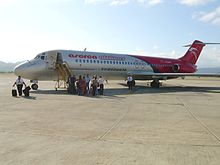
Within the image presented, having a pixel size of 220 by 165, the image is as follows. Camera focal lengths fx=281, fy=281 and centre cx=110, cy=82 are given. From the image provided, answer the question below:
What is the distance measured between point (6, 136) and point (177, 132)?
189 inches

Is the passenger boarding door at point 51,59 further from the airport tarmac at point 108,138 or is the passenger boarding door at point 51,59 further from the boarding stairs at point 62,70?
the airport tarmac at point 108,138

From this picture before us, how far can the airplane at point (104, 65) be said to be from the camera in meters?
23.2

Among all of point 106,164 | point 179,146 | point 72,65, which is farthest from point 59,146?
point 72,65

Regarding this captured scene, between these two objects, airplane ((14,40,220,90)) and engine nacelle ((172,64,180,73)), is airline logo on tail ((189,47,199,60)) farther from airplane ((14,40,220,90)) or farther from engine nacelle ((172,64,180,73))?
engine nacelle ((172,64,180,73))

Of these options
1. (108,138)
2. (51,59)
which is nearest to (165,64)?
(51,59)

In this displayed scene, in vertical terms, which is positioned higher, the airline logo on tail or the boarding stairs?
the airline logo on tail

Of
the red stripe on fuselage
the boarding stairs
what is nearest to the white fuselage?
the boarding stairs

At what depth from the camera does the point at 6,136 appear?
24.2 ft

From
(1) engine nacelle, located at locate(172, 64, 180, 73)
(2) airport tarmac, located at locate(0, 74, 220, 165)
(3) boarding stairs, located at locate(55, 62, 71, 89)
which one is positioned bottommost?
(2) airport tarmac, located at locate(0, 74, 220, 165)

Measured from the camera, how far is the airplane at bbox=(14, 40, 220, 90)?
2317 centimetres

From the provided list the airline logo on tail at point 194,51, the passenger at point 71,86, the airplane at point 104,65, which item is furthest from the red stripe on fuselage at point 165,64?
the passenger at point 71,86

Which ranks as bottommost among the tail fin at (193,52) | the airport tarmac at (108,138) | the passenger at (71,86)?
the airport tarmac at (108,138)

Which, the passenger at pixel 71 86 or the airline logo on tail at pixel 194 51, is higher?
the airline logo on tail at pixel 194 51

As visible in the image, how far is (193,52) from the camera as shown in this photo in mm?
36938
